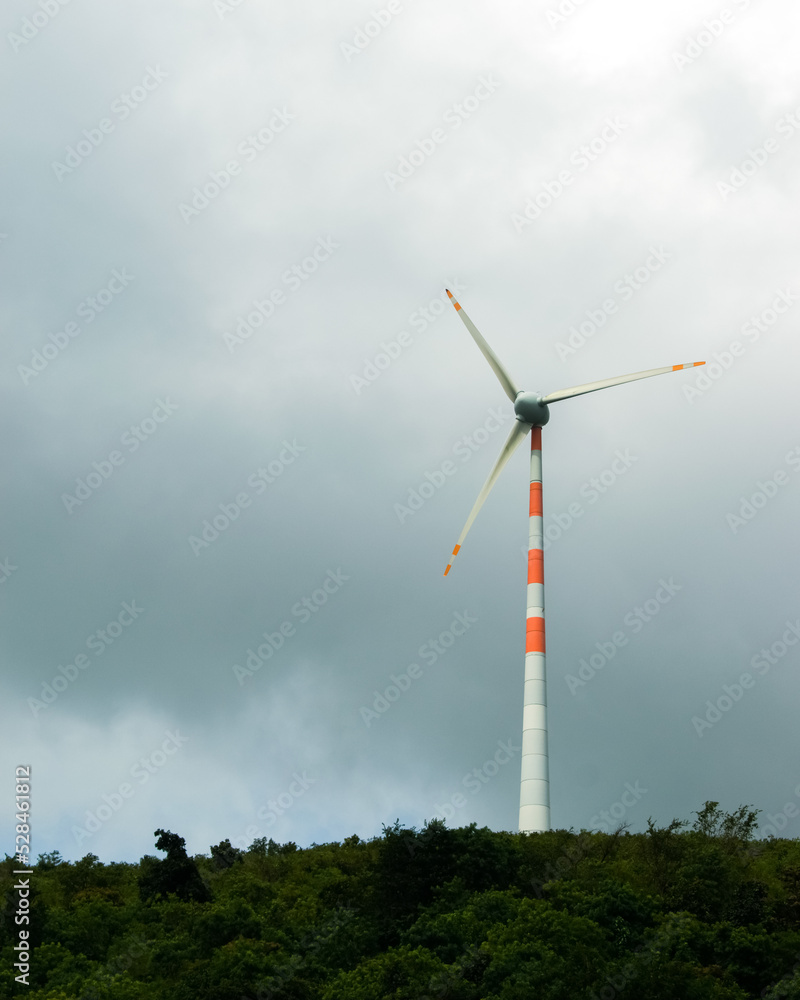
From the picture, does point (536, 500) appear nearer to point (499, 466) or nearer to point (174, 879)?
point (499, 466)

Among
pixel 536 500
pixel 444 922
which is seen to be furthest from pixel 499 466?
pixel 444 922

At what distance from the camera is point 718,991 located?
1750 inches

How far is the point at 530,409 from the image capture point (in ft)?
249

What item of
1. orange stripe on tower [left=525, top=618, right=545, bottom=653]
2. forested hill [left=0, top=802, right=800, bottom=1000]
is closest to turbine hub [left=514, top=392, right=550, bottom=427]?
orange stripe on tower [left=525, top=618, right=545, bottom=653]

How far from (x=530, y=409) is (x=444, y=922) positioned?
35465 millimetres

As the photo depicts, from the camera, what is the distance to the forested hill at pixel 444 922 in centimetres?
4612

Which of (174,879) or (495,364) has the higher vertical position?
(495,364)

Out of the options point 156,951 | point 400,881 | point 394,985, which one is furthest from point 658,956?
point 156,951

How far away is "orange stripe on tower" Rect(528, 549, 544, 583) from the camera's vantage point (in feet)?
237

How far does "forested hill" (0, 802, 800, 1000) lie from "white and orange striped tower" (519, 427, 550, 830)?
2328 mm

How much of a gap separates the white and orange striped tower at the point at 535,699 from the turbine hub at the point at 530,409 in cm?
394

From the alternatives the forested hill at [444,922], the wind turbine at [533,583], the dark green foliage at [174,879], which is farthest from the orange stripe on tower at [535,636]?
the dark green foliage at [174,879]

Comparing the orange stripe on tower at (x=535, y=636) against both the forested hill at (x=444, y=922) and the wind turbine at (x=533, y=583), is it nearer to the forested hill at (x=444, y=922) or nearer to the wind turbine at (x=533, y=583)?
the wind turbine at (x=533, y=583)

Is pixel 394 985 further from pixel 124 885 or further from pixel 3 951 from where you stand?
pixel 124 885
